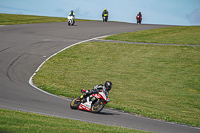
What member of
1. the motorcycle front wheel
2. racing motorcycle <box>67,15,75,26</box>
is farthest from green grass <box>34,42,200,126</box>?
racing motorcycle <box>67,15,75,26</box>

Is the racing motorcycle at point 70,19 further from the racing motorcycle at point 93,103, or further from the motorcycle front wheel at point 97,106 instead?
the motorcycle front wheel at point 97,106

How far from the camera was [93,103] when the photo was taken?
37.9 ft

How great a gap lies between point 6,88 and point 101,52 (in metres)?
14.6

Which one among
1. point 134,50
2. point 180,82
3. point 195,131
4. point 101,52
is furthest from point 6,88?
point 134,50

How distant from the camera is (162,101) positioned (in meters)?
15.7

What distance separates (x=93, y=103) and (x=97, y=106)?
25 cm

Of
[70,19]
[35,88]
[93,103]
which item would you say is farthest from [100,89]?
[70,19]

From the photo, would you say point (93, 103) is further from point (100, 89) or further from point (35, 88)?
point (35, 88)

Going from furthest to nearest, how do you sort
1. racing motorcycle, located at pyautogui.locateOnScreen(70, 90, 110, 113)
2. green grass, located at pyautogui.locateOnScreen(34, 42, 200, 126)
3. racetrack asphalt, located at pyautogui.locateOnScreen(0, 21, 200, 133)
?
1. green grass, located at pyautogui.locateOnScreen(34, 42, 200, 126)
2. racing motorcycle, located at pyautogui.locateOnScreen(70, 90, 110, 113)
3. racetrack asphalt, located at pyautogui.locateOnScreen(0, 21, 200, 133)

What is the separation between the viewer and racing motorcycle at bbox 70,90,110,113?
11227mm

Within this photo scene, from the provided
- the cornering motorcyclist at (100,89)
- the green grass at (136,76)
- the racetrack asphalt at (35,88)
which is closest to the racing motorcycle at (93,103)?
the cornering motorcyclist at (100,89)

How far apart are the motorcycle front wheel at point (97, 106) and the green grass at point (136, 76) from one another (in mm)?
2191

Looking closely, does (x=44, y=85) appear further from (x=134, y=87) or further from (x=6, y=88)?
(x=134, y=87)

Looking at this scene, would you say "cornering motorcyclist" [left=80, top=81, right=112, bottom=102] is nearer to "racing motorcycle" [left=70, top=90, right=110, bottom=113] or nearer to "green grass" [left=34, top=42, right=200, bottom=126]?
"racing motorcycle" [left=70, top=90, right=110, bottom=113]
